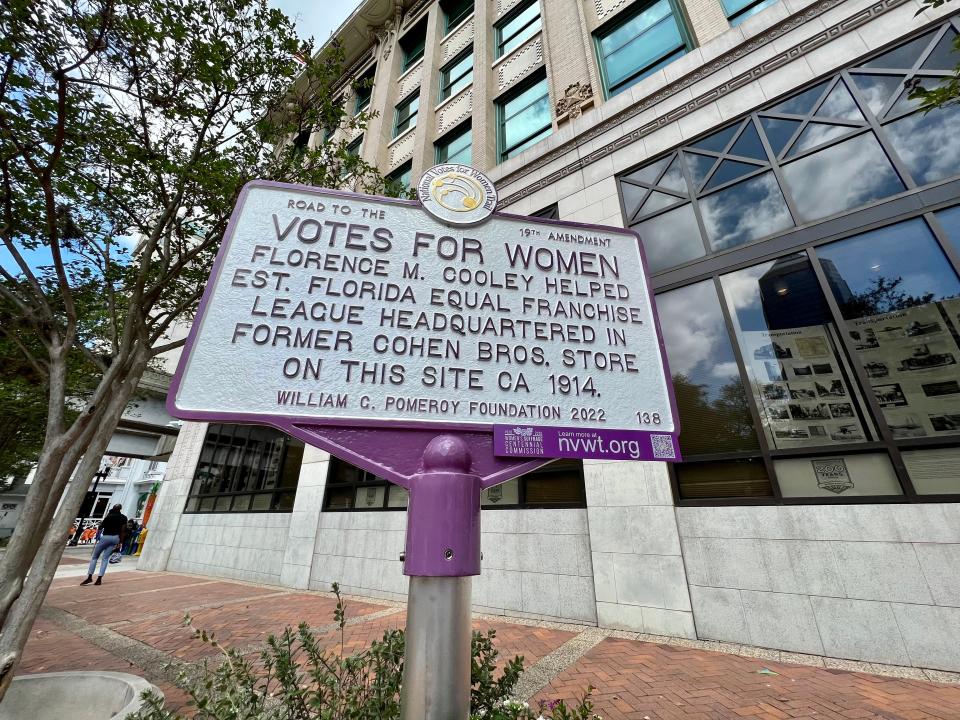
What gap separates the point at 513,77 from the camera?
12516 mm

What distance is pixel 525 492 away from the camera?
7918mm

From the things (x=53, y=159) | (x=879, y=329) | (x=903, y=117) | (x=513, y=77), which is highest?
(x=513, y=77)

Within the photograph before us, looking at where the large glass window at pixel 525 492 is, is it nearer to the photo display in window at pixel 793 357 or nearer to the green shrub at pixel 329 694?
the photo display in window at pixel 793 357

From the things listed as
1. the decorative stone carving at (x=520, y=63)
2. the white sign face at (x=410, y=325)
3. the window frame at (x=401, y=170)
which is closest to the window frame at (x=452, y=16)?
the decorative stone carving at (x=520, y=63)

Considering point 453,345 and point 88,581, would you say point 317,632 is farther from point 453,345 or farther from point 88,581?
point 88,581

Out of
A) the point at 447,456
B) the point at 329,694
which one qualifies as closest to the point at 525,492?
the point at 329,694

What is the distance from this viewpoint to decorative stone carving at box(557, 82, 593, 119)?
993 centimetres

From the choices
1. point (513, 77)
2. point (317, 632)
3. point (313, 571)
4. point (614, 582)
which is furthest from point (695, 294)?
point (313, 571)

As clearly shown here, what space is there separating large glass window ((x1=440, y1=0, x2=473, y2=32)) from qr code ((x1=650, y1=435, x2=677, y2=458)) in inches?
769

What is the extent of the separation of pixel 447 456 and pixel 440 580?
468mm

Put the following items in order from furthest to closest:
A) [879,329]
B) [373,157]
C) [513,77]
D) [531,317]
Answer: [373,157] → [513,77] → [879,329] → [531,317]

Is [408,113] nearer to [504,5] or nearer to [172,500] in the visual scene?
[504,5]

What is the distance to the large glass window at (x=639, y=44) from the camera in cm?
923

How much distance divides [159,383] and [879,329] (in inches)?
902
